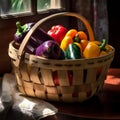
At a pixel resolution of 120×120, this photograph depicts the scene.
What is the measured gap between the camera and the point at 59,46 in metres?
0.89

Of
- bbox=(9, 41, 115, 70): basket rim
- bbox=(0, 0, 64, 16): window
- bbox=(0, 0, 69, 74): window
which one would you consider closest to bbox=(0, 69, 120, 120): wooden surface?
bbox=(9, 41, 115, 70): basket rim

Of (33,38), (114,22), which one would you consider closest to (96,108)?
(33,38)

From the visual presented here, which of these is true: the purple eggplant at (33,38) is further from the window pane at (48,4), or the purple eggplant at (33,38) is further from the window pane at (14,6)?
the window pane at (48,4)

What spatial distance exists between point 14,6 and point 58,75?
0.45 meters

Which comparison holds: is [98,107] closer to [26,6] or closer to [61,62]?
[61,62]

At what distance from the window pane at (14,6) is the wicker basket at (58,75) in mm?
289

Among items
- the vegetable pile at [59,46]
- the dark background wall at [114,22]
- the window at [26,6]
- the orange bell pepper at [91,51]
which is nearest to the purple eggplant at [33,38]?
the vegetable pile at [59,46]

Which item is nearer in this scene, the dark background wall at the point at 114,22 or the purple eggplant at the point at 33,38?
the purple eggplant at the point at 33,38

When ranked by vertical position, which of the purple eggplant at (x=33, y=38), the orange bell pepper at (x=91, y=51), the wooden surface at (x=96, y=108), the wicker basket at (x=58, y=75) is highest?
the purple eggplant at (x=33, y=38)

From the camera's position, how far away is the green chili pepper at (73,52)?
86cm

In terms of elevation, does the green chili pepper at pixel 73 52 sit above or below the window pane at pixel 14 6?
below

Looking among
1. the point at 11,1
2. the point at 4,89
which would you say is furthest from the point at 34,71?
the point at 11,1

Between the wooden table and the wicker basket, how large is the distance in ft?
0.07

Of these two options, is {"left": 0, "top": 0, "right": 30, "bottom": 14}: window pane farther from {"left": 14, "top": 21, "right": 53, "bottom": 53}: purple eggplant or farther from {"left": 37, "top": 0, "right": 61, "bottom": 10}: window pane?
{"left": 14, "top": 21, "right": 53, "bottom": 53}: purple eggplant
